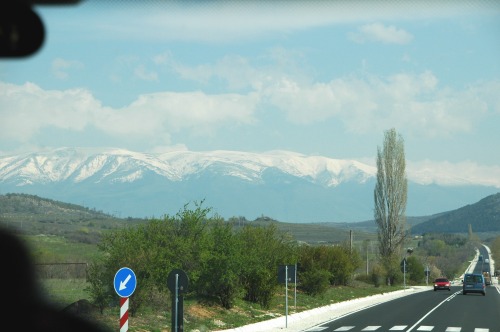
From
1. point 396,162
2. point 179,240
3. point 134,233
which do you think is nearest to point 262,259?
point 179,240

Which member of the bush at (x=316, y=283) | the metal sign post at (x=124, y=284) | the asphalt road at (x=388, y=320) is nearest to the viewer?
the metal sign post at (x=124, y=284)

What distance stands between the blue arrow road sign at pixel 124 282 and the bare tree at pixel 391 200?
64.7 meters

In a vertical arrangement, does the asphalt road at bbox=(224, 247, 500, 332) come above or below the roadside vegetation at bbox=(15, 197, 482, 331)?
below

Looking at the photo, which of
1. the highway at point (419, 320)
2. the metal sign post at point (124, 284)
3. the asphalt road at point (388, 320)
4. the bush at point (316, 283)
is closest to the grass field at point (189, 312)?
the asphalt road at point (388, 320)

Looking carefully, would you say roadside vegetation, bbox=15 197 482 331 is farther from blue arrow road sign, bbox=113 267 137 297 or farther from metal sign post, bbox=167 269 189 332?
metal sign post, bbox=167 269 189 332

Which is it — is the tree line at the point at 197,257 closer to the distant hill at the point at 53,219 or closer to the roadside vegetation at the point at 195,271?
the roadside vegetation at the point at 195,271

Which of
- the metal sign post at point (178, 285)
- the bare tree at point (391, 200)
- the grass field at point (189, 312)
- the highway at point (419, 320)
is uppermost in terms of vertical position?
the bare tree at point (391, 200)

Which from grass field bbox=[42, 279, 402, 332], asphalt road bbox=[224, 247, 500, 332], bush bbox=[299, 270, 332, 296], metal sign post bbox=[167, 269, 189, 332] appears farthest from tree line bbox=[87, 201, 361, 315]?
metal sign post bbox=[167, 269, 189, 332]

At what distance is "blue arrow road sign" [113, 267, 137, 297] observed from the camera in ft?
63.1

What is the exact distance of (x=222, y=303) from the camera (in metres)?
37.0

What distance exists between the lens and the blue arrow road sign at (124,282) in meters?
19.2

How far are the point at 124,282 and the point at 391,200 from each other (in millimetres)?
66662

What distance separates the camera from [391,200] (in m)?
84.0

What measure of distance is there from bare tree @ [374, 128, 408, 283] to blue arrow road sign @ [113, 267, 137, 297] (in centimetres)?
6469
